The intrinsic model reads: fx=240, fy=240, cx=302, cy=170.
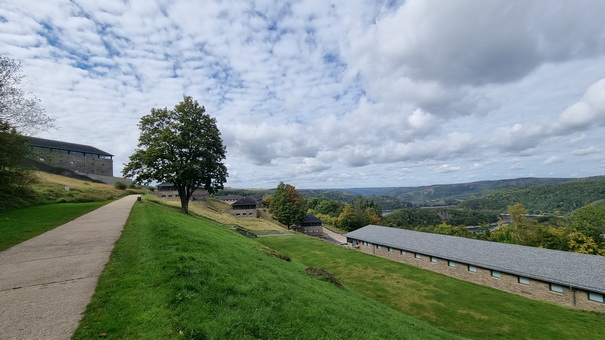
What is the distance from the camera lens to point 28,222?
15336mm

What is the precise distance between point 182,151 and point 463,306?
32053 millimetres

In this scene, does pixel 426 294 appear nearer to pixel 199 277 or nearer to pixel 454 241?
pixel 454 241

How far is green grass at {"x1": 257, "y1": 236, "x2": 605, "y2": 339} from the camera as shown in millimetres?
15602

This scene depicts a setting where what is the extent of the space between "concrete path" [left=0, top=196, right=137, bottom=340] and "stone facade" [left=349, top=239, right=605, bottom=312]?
3257 centimetres

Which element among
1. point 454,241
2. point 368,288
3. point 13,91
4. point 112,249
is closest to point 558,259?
point 454,241

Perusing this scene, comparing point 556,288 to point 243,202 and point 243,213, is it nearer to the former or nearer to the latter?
point 243,213

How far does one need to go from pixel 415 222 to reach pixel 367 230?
12541cm

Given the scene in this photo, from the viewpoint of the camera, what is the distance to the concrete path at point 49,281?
496 centimetres

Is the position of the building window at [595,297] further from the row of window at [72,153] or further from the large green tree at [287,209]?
the row of window at [72,153]

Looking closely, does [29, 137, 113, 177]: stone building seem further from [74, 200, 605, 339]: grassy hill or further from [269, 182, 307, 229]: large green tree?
[74, 200, 605, 339]: grassy hill

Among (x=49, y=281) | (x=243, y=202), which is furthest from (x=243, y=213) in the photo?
(x=49, y=281)

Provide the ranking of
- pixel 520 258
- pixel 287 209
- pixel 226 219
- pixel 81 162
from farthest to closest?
1. pixel 287 209
2. pixel 81 162
3. pixel 226 219
4. pixel 520 258

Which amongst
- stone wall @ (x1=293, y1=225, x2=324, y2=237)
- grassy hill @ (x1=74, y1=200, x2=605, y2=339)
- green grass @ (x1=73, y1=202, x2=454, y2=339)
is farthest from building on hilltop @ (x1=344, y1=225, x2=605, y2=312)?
stone wall @ (x1=293, y1=225, x2=324, y2=237)

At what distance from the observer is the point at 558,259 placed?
24297 mm
